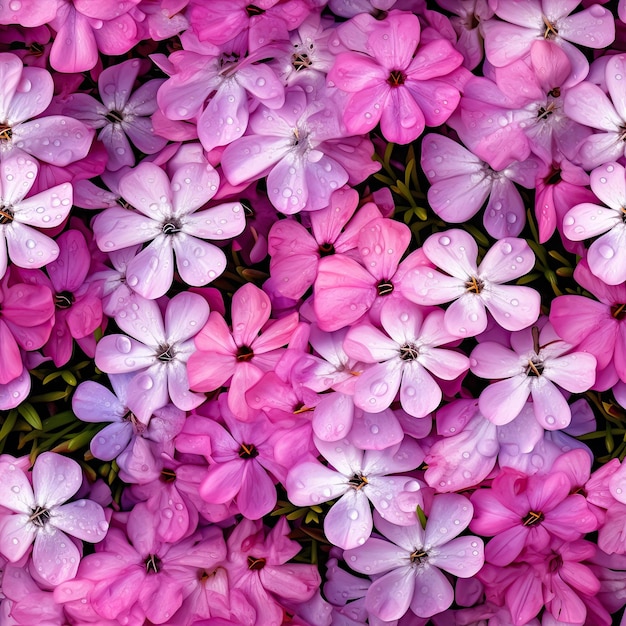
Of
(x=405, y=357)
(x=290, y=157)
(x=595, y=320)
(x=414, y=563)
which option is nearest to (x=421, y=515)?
(x=414, y=563)

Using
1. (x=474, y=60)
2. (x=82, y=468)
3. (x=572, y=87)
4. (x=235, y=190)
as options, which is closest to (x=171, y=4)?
(x=235, y=190)

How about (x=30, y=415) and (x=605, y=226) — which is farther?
(x=30, y=415)

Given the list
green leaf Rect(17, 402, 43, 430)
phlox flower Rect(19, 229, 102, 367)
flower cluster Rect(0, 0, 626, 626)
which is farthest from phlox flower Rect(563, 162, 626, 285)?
green leaf Rect(17, 402, 43, 430)

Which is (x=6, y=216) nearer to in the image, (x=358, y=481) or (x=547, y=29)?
(x=358, y=481)

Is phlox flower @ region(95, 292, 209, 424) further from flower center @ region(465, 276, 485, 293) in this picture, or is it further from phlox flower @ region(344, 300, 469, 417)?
flower center @ region(465, 276, 485, 293)

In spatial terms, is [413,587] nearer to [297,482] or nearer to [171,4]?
[297,482]
